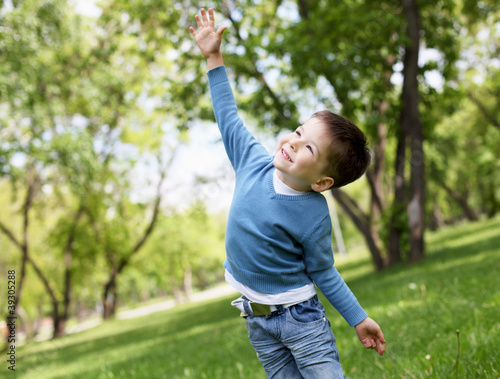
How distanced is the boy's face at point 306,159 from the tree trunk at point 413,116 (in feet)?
28.1

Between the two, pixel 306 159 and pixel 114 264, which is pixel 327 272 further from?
pixel 114 264

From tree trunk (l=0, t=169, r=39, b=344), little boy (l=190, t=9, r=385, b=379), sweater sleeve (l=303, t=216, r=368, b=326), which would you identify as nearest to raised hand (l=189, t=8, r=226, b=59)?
little boy (l=190, t=9, r=385, b=379)

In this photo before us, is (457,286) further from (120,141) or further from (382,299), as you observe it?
(120,141)

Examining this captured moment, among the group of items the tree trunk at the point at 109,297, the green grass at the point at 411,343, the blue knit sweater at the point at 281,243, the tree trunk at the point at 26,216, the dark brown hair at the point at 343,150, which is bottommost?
the green grass at the point at 411,343

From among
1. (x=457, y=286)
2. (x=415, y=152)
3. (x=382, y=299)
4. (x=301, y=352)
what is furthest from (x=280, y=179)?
(x=415, y=152)

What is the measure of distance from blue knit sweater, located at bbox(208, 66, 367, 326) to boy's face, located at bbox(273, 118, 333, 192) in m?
0.08

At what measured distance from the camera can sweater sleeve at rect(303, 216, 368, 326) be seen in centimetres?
206

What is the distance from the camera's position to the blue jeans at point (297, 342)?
2.03m

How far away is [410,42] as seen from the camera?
9.92 metres

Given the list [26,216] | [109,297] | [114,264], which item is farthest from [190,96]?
[109,297]

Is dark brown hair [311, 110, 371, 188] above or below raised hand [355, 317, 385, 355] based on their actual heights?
above

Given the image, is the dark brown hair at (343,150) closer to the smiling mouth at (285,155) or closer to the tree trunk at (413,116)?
the smiling mouth at (285,155)

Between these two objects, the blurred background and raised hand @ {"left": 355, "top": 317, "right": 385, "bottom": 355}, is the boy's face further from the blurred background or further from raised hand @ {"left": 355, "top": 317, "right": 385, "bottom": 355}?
the blurred background

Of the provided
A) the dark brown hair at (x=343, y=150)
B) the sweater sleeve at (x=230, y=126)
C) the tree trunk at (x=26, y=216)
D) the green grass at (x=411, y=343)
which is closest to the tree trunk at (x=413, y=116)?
the green grass at (x=411, y=343)
